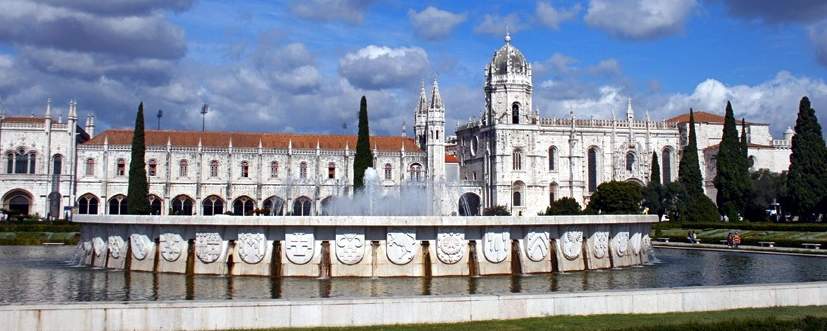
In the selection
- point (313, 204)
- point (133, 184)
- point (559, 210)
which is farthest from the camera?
point (313, 204)

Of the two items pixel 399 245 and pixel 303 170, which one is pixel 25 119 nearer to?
pixel 303 170

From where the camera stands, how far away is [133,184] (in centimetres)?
5103

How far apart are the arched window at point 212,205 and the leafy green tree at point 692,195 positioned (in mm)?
36068

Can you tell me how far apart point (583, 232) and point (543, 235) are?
1421mm

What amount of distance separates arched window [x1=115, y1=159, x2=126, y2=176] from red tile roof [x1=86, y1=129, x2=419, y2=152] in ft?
5.28

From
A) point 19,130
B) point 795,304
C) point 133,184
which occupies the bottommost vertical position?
point 795,304

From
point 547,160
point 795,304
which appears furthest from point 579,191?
point 795,304

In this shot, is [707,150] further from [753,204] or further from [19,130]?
[19,130]

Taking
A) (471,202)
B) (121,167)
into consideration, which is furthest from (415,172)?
(121,167)

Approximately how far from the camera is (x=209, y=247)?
63.6 feet

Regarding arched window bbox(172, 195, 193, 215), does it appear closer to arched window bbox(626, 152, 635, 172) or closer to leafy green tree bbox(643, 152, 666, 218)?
leafy green tree bbox(643, 152, 666, 218)

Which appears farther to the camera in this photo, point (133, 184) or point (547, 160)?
point (547, 160)

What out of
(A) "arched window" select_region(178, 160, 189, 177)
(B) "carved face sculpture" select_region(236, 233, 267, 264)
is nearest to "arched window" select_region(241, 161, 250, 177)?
(A) "arched window" select_region(178, 160, 189, 177)

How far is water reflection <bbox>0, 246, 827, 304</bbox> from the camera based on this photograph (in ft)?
52.9
